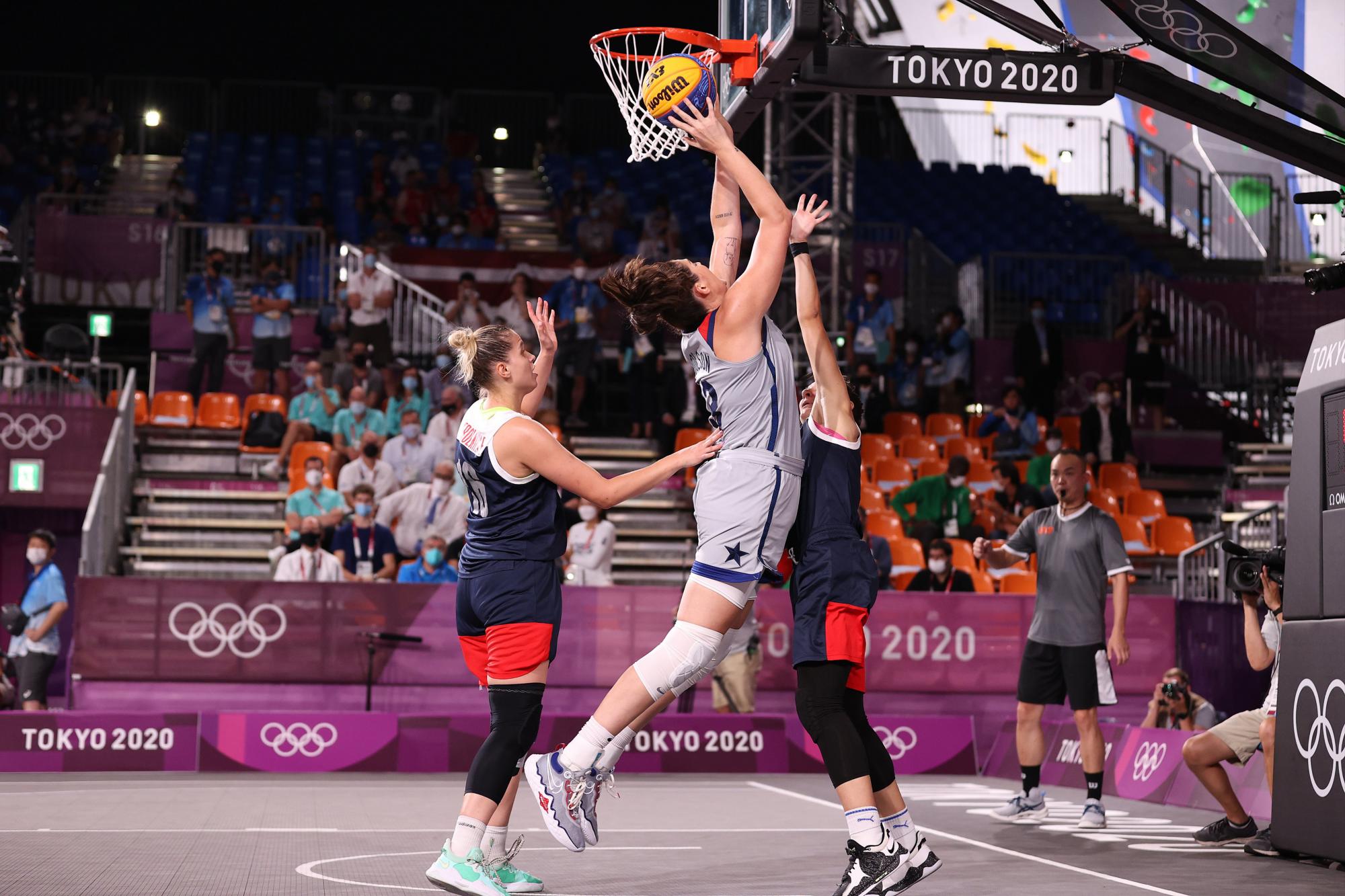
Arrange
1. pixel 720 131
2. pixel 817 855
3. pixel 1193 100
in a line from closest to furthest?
pixel 720 131 < pixel 817 855 < pixel 1193 100

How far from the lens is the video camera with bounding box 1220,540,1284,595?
7.84 metres

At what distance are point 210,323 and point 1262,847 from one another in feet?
51.0

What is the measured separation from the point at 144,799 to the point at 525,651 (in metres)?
5.22

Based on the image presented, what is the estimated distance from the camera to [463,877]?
547cm

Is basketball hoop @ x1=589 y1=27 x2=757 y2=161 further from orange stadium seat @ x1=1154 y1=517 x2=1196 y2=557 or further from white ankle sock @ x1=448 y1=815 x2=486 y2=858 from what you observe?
orange stadium seat @ x1=1154 y1=517 x2=1196 y2=557

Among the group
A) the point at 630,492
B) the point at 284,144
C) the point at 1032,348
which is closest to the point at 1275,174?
the point at 1032,348

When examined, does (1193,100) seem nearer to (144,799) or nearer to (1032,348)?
(144,799)

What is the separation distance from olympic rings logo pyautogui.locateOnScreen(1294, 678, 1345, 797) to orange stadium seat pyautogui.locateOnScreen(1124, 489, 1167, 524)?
11.9 metres

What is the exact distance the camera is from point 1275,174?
28625 mm

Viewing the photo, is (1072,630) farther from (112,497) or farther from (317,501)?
(112,497)

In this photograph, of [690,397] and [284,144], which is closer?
[690,397]

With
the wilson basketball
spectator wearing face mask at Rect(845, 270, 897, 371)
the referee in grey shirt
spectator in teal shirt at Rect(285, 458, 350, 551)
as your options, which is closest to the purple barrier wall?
spectator in teal shirt at Rect(285, 458, 350, 551)

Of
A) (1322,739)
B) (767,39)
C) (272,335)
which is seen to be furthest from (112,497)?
(1322,739)

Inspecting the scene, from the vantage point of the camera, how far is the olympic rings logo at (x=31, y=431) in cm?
1716
